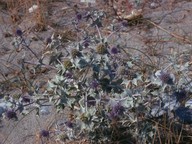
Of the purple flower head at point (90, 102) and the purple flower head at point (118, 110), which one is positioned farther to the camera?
the purple flower head at point (90, 102)

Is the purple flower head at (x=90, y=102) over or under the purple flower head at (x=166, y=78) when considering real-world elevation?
under

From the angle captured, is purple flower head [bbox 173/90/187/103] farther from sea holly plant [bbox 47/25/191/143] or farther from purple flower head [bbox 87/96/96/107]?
purple flower head [bbox 87/96/96/107]

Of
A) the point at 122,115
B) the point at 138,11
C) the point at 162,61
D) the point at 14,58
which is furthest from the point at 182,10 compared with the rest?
the point at 122,115

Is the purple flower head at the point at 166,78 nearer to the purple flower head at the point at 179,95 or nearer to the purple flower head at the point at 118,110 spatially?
the purple flower head at the point at 179,95

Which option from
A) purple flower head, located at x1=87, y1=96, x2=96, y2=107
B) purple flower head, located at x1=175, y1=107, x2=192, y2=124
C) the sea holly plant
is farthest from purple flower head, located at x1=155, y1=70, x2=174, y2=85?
purple flower head, located at x1=87, y1=96, x2=96, y2=107

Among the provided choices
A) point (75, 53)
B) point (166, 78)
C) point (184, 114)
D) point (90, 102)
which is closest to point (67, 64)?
point (75, 53)

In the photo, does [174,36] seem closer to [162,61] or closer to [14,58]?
Result: [162,61]

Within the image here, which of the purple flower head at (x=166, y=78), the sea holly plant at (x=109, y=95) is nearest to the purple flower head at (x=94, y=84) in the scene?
the sea holly plant at (x=109, y=95)

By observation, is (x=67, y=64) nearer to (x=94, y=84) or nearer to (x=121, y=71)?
(x=94, y=84)

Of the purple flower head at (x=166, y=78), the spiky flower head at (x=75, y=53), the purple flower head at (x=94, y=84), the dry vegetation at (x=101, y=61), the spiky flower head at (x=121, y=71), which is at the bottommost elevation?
the dry vegetation at (x=101, y=61)
